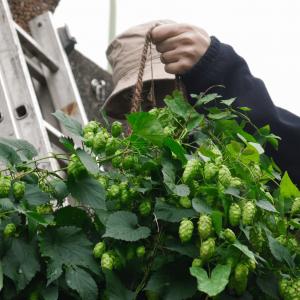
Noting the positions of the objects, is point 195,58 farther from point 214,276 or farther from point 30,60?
point 30,60

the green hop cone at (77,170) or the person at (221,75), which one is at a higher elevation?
the green hop cone at (77,170)

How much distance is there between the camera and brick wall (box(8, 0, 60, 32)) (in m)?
2.79

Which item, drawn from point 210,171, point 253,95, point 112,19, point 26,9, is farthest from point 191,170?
point 112,19

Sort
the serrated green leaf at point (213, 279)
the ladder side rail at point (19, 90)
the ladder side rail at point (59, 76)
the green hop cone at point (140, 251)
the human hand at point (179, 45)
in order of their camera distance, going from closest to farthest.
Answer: the serrated green leaf at point (213, 279), the green hop cone at point (140, 251), the human hand at point (179, 45), the ladder side rail at point (19, 90), the ladder side rail at point (59, 76)

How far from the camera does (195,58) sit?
1.50 meters

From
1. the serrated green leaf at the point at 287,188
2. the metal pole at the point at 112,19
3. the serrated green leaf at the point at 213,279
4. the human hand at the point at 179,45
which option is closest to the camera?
the serrated green leaf at the point at 213,279

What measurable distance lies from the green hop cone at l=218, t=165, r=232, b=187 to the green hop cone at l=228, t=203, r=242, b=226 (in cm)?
3

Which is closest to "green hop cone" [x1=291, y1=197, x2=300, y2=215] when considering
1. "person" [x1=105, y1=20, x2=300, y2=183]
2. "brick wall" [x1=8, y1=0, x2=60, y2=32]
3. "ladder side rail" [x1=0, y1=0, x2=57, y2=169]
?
"person" [x1=105, y1=20, x2=300, y2=183]

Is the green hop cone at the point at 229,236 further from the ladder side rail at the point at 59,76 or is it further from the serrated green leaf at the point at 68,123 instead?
the ladder side rail at the point at 59,76

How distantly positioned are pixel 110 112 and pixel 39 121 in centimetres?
25

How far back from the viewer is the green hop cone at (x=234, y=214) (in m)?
0.75

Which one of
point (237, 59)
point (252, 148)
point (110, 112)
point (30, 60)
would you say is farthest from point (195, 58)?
point (30, 60)

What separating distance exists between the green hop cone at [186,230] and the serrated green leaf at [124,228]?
0.05m

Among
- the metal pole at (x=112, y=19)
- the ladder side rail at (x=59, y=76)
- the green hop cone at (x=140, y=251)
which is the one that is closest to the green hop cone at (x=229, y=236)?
the green hop cone at (x=140, y=251)
